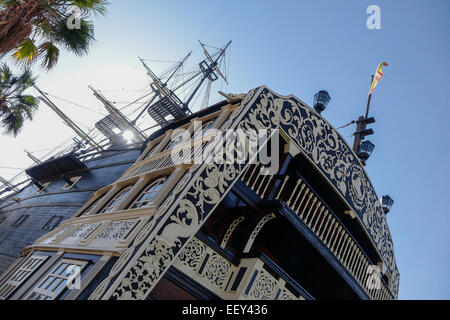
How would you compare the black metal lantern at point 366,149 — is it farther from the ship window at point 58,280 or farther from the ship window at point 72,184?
the ship window at point 72,184

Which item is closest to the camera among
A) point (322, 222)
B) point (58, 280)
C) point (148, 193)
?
point (58, 280)

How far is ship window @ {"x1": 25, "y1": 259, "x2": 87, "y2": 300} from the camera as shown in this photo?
6.31 m

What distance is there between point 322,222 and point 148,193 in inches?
187

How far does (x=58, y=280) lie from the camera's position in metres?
6.86

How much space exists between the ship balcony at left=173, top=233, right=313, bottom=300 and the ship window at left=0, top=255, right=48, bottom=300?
5.39 meters

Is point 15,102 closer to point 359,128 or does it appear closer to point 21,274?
point 21,274

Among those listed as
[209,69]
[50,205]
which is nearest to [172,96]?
[209,69]

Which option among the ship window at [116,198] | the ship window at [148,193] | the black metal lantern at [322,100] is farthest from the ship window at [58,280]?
the black metal lantern at [322,100]

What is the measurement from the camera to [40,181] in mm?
20531

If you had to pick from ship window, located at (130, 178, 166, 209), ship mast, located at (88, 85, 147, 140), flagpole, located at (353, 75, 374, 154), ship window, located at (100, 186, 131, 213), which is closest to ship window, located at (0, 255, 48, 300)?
ship window, located at (100, 186, 131, 213)

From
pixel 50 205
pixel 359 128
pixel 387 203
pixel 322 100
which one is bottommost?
pixel 50 205

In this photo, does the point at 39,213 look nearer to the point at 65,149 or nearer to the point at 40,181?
the point at 40,181

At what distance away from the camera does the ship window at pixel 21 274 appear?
26.7 feet
